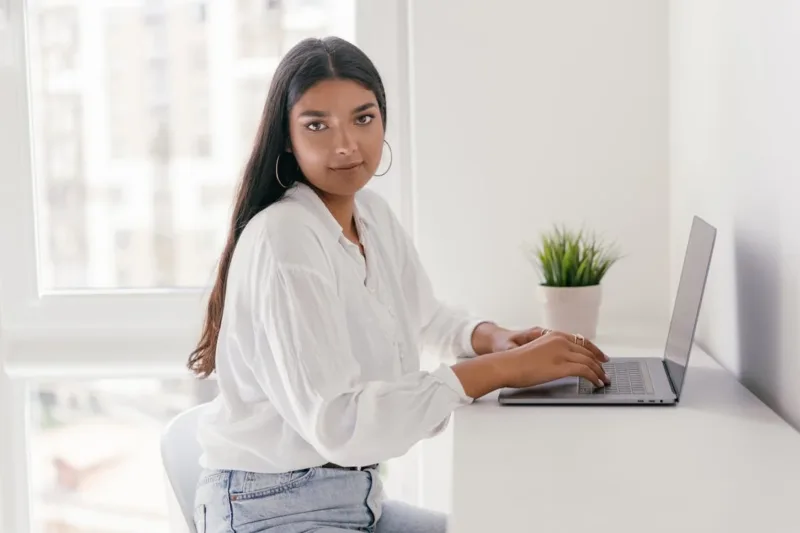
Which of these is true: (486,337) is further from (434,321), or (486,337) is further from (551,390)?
(551,390)

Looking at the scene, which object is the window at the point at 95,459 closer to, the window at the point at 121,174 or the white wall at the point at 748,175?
the window at the point at 121,174

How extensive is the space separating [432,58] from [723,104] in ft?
2.28

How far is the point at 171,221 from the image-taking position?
2371 mm

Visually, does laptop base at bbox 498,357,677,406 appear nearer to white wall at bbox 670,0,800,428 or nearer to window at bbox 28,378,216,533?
white wall at bbox 670,0,800,428

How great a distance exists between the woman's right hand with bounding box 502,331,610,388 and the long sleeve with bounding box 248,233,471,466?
141 millimetres

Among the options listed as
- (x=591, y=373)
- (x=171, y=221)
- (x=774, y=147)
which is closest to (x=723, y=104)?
(x=774, y=147)

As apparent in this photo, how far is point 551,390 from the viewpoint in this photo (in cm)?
150

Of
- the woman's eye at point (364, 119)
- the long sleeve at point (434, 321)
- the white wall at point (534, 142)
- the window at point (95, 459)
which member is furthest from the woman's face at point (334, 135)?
the window at point (95, 459)

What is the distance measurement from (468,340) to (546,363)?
301 millimetres

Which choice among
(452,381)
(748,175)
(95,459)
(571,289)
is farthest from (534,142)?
(95,459)

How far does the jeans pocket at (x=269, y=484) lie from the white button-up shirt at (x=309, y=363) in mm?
14

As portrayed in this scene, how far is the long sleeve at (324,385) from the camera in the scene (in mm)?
1257

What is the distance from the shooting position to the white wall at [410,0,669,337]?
2131 mm

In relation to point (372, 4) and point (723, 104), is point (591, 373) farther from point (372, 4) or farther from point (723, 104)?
point (372, 4)
